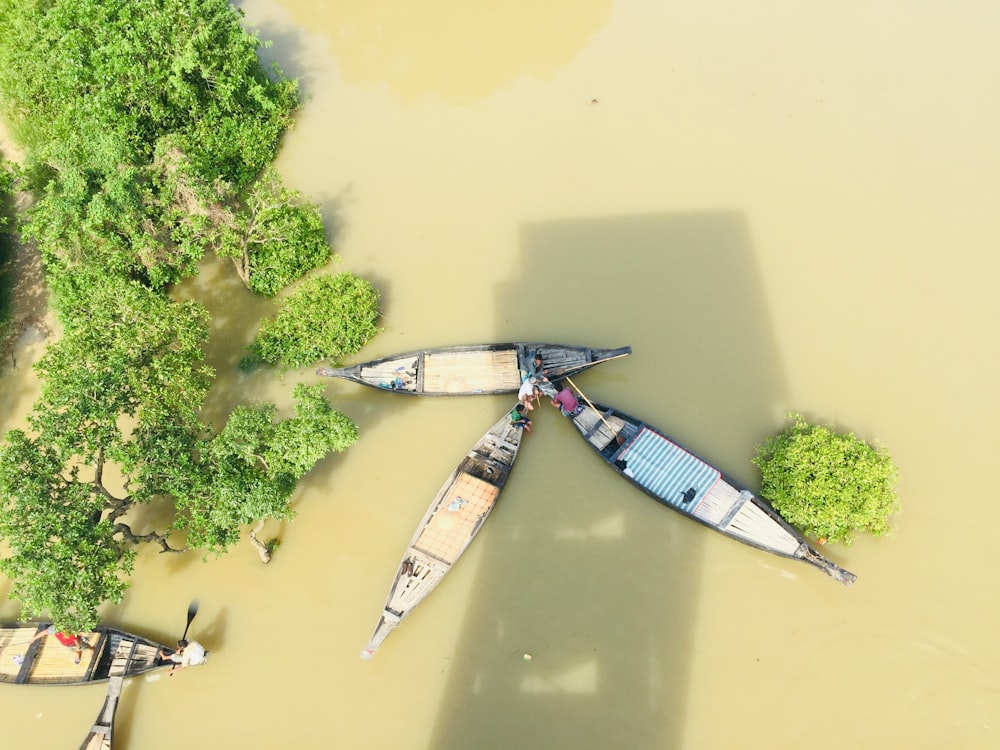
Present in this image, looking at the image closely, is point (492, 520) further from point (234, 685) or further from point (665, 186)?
point (665, 186)

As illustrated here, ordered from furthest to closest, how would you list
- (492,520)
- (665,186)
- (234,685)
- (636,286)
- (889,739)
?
(665,186) → (636,286) → (492,520) → (234,685) → (889,739)

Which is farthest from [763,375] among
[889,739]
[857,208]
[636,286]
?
[889,739]

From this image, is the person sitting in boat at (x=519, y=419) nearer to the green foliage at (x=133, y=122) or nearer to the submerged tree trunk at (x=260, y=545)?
the submerged tree trunk at (x=260, y=545)

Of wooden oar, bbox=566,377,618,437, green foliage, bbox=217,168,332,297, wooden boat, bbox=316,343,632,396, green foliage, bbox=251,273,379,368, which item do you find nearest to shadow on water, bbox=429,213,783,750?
wooden oar, bbox=566,377,618,437

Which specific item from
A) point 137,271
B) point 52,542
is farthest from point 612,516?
point 137,271

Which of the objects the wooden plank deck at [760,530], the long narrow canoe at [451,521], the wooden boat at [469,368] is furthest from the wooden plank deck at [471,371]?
the wooden plank deck at [760,530]
